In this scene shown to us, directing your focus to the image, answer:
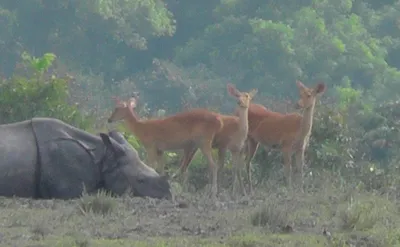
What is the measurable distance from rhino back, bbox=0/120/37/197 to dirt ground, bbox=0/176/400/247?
0.53 metres

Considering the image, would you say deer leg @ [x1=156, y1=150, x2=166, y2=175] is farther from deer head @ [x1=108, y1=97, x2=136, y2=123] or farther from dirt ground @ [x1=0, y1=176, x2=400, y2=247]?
dirt ground @ [x1=0, y1=176, x2=400, y2=247]

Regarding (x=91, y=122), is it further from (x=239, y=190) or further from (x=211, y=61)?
(x=211, y=61)

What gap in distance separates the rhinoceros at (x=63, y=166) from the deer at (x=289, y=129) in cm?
226

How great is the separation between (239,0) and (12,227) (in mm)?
36910

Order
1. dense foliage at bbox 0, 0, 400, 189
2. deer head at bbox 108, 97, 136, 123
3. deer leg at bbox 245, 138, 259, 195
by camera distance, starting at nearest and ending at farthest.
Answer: deer leg at bbox 245, 138, 259, 195, deer head at bbox 108, 97, 136, 123, dense foliage at bbox 0, 0, 400, 189

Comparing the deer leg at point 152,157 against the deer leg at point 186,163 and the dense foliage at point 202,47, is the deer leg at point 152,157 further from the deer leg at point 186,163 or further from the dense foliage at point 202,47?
the dense foliage at point 202,47

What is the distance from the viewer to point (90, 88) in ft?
142

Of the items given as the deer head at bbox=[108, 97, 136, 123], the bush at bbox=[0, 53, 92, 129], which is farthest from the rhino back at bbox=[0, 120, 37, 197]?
the bush at bbox=[0, 53, 92, 129]

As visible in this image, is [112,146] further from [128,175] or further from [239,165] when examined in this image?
[239,165]

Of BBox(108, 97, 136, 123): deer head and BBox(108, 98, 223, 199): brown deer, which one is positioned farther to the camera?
BBox(108, 97, 136, 123): deer head

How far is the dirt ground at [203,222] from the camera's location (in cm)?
1291

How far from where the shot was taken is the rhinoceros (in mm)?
16500

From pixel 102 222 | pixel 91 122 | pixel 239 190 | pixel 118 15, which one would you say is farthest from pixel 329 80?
pixel 102 222

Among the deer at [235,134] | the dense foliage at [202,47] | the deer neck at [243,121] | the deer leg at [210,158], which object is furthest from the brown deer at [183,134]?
the dense foliage at [202,47]
